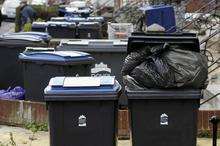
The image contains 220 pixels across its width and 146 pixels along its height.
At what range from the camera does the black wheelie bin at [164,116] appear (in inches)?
279

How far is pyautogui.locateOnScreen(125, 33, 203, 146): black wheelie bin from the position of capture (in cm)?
708

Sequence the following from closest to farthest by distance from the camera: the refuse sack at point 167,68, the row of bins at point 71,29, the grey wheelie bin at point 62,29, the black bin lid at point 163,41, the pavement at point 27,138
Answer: the refuse sack at point 167,68 < the black bin lid at point 163,41 < the pavement at point 27,138 < the row of bins at point 71,29 < the grey wheelie bin at point 62,29

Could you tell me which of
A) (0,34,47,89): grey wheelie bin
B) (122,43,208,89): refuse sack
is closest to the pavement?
(0,34,47,89): grey wheelie bin

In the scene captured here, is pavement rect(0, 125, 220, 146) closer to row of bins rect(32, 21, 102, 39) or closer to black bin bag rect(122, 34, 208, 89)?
black bin bag rect(122, 34, 208, 89)

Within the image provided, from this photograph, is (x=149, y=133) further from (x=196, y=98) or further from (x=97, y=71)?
(x=97, y=71)

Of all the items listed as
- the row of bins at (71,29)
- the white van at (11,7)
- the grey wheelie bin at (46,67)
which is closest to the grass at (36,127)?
the grey wheelie bin at (46,67)

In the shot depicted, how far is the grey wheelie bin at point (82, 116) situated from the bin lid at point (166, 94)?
0.19 meters

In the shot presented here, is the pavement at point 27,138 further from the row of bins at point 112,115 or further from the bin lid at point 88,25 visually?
the bin lid at point 88,25

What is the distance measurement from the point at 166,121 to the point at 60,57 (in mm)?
3002

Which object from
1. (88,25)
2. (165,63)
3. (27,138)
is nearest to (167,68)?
(165,63)

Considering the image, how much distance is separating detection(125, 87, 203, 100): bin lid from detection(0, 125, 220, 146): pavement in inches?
79.7

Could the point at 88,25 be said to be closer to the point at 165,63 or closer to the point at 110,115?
the point at 165,63

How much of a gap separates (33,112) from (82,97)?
3.01 m

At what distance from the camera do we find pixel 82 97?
Answer: 278 inches
